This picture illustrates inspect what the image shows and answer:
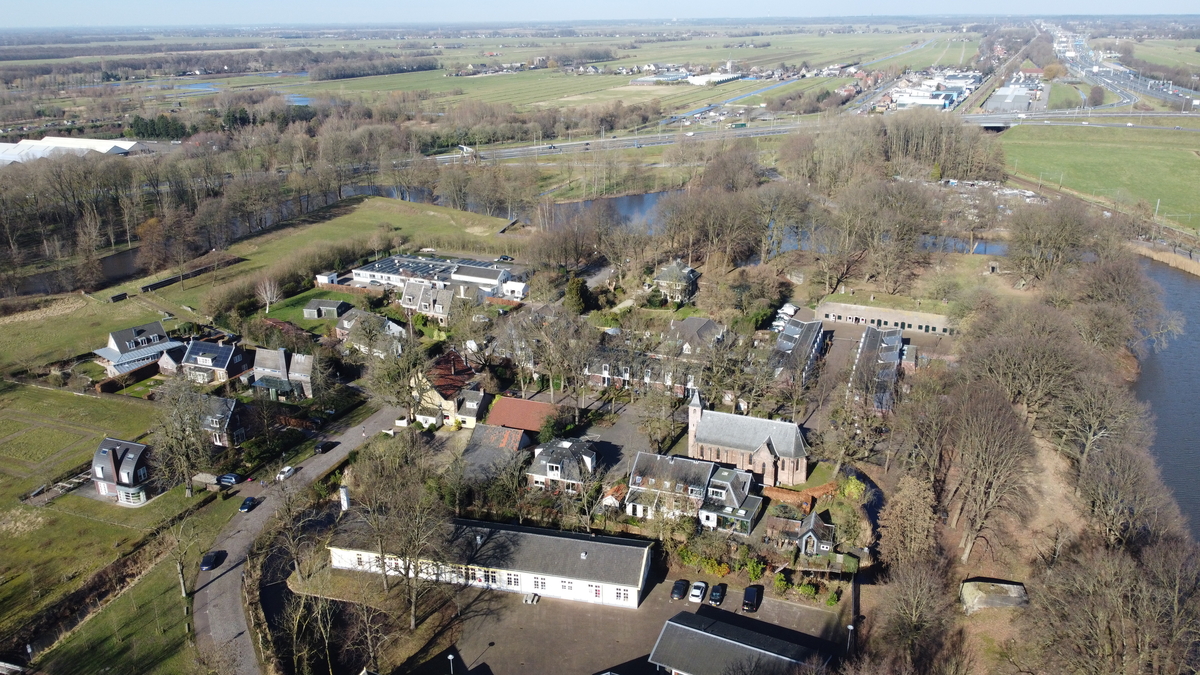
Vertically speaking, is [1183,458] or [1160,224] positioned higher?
[1160,224]

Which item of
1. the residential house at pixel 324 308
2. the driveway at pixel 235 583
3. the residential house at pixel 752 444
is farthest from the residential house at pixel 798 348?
the residential house at pixel 324 308

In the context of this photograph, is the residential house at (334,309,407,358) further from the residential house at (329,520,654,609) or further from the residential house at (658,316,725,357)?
the residential house at (658,316,725,357)

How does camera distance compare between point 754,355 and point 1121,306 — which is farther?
point 1121,306

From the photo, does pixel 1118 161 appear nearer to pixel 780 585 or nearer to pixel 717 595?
pixel 780 585

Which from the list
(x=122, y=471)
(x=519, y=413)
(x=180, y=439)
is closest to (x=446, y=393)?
(x=519, y=413)

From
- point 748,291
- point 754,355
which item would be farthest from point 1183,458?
point 748,291

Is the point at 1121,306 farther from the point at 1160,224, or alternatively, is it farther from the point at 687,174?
the point at 687,174
